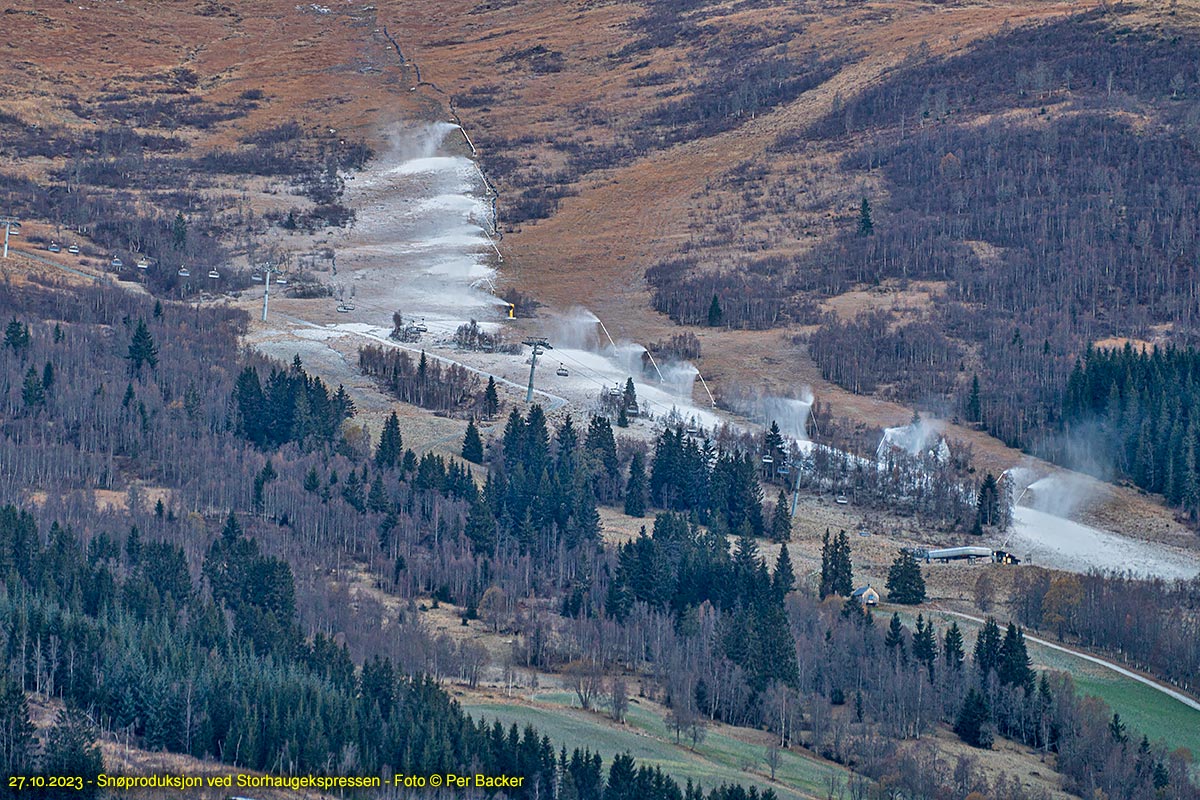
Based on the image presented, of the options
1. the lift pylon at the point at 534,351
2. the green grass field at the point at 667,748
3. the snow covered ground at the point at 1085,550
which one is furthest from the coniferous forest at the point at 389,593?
the snow covered ground at the point at 1085,550

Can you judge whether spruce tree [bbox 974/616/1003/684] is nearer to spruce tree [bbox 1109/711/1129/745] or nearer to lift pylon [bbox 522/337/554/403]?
spruce tree [bbox 1109/711/1129/745]

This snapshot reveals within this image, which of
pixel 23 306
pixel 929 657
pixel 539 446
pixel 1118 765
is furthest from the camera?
pixel 23 306

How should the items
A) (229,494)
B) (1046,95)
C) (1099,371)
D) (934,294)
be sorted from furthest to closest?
(1046,95) → (934,294) → (1099,371) → (229,494)

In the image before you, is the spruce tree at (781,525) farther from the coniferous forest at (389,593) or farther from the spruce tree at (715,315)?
the spruce tree at (715,315)

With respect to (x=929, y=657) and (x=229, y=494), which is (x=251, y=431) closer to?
(x=229, y=494)

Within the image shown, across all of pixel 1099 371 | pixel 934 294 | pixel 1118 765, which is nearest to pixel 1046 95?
pixel 934 294

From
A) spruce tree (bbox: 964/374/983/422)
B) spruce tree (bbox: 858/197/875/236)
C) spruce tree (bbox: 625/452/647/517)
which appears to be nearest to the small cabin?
spruce tree (bbox: 625/452/647/517)
